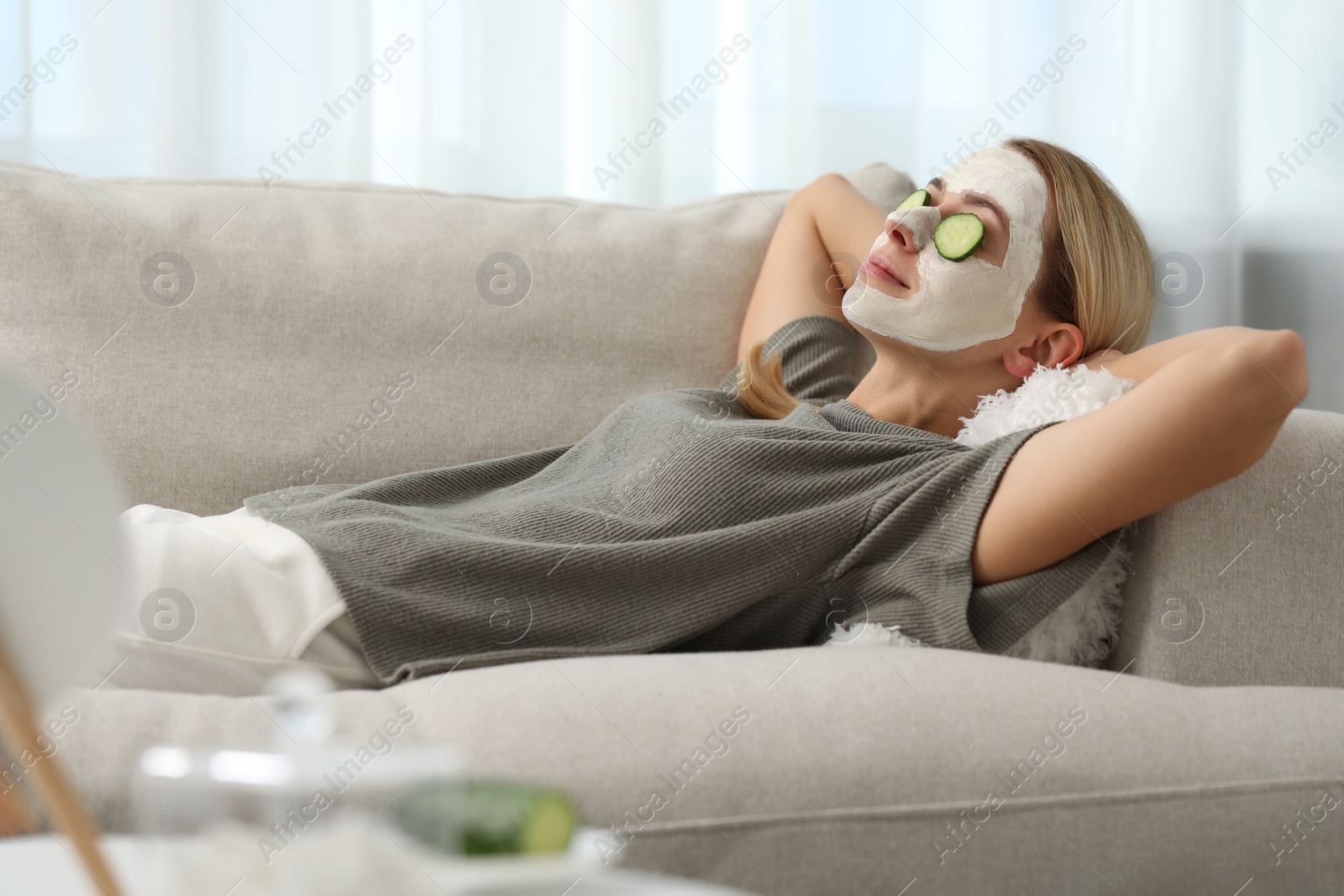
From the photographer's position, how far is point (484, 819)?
34 centimetres

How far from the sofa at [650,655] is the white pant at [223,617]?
0.04 m

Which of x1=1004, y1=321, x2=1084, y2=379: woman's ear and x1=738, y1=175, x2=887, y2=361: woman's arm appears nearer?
x1=1004, y1=321, x2=1084, y2=379: woman's ear

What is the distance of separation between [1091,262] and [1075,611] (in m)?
0.42

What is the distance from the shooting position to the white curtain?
5.43 ft

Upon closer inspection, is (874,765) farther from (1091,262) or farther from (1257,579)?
(1091,262)

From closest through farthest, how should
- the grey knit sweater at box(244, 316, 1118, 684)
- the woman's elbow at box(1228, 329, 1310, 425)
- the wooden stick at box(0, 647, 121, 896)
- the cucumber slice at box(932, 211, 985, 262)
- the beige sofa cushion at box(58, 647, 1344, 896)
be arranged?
the wooden stick at box(0, 647, 121, 896), the beige sofa cushion at box(58, 647, 1344, 896), the woman's elbow at box(1228, 329, 1310, 425), the grey knit sweater at box(244, 316, 1118, 684), the cucumber slice at box(932, 211, 985, 262)

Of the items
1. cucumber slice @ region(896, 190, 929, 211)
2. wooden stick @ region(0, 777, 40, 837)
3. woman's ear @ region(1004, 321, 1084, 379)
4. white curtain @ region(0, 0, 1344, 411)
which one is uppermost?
white curtain @ region(0, 0, 1344, 411)

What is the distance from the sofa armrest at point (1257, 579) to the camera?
36.6 inches

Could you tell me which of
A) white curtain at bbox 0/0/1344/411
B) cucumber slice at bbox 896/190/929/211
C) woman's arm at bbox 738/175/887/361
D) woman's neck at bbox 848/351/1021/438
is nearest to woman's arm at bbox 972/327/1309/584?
woman's neck at bbox 848/351/1021/438

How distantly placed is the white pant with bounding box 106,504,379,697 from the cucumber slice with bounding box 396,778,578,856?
57 cm

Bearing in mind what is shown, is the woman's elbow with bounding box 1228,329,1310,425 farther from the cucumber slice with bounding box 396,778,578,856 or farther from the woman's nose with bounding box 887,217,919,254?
the cucumber slice with bounding box 396,778,578,856

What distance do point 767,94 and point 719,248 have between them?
0.57 meters

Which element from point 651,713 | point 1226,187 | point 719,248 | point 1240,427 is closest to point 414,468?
point 719,248

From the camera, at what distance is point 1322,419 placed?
0.98 metres
